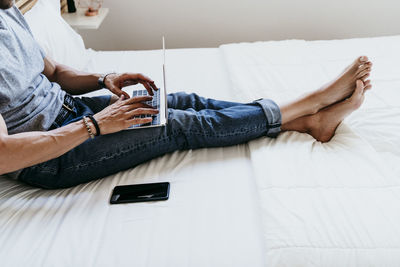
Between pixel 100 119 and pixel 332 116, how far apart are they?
2.40 feet

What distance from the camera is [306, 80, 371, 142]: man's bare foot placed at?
108 centimetres

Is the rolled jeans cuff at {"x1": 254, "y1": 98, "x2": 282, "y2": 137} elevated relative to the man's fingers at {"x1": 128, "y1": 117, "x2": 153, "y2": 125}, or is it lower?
lower

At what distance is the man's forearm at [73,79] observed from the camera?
1.22 metres

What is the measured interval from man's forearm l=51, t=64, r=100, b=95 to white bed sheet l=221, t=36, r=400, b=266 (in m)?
0.55

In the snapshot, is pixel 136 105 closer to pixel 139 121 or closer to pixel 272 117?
pixel 139 121

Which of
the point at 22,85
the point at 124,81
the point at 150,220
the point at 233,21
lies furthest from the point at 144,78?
the point at 233,21

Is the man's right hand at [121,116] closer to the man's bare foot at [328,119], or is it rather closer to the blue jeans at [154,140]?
the blue jeans at [154,140]

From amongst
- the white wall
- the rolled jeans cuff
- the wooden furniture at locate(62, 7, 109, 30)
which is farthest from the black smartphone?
the white wall

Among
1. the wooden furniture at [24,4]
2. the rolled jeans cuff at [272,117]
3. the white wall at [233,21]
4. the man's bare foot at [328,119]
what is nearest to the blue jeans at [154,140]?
the rolled jeans cuff at [272,117]

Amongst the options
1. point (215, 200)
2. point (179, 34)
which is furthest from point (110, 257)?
point (179, 34)

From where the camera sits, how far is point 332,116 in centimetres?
110

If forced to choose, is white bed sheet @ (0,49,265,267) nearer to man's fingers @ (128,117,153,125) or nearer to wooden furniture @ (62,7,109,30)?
man's fingers @ (128,117,153,125)

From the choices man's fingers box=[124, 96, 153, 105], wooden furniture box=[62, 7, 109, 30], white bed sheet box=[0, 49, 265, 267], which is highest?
wooden furniture box=[62, 7, 109, 30]

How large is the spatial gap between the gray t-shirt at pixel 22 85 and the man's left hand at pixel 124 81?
17 centimetres
